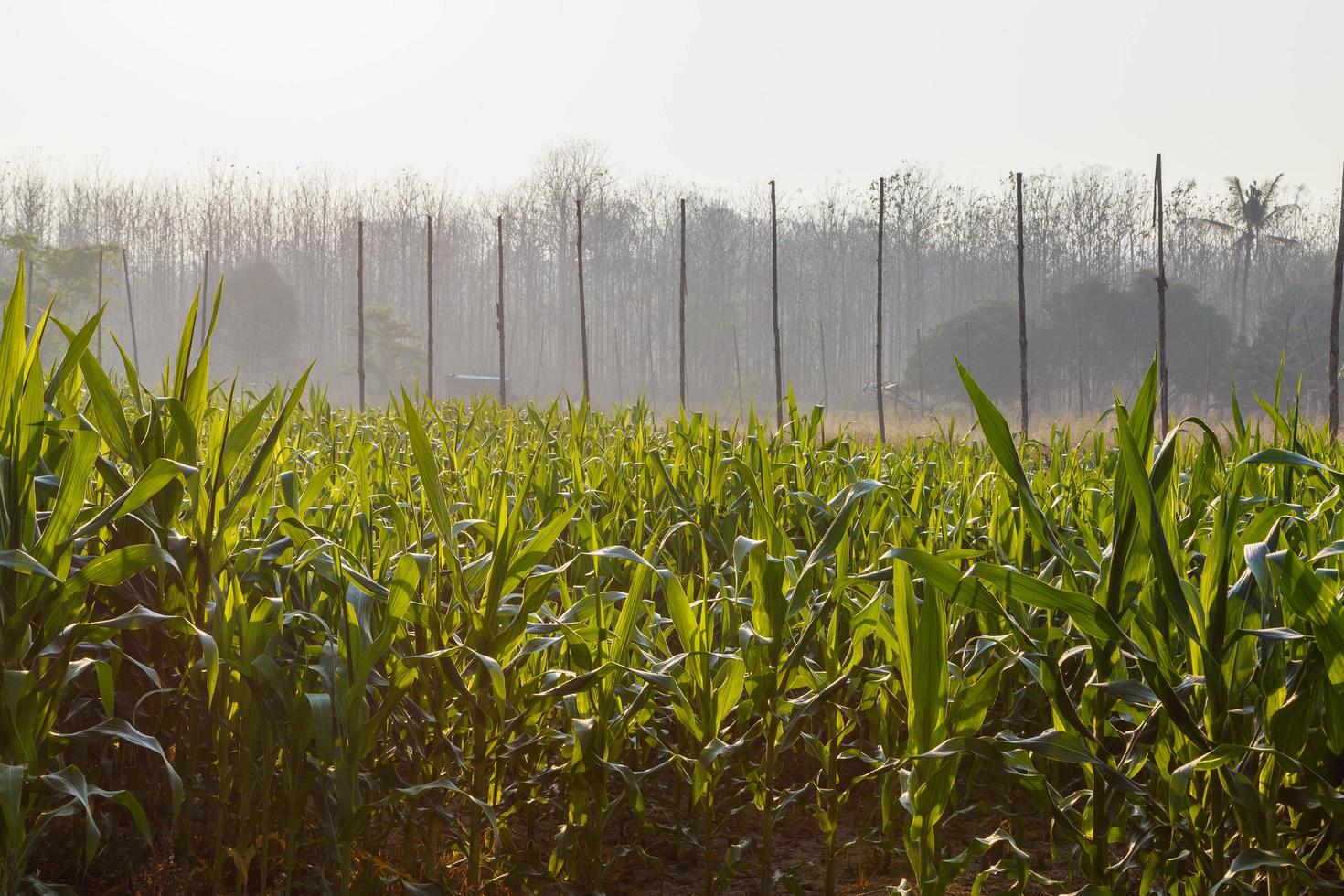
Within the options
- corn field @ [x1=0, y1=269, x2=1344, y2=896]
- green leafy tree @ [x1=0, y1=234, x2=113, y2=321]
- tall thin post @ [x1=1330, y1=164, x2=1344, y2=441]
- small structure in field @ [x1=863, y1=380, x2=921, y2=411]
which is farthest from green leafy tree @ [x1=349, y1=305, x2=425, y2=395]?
corn field @ [x1=0, y1=269, x2=1344, y2=896]

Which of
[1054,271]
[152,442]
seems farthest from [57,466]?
[1054,271]

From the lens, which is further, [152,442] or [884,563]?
[884,563]

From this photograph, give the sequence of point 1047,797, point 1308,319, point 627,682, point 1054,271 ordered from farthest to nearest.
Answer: point 1054,271, point 1308,319, point 627,682, point 1047,797

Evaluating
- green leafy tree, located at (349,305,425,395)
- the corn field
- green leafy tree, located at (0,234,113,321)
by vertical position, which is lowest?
the corn field

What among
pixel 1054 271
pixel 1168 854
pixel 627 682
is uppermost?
pixel 1054 271

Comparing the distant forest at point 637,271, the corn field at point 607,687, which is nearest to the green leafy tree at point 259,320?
the distant forest at point 637,271

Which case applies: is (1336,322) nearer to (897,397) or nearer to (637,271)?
(897,397)

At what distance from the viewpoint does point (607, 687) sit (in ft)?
5.58

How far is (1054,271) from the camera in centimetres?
4359

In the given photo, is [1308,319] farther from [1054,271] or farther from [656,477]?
[656,477]

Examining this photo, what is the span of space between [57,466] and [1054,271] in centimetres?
4641

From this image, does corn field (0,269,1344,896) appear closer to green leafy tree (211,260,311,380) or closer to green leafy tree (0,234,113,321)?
green leafy tree (0,234,113,321)

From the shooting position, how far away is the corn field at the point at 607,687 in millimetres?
1284

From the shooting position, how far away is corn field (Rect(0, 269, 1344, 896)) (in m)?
1.28
